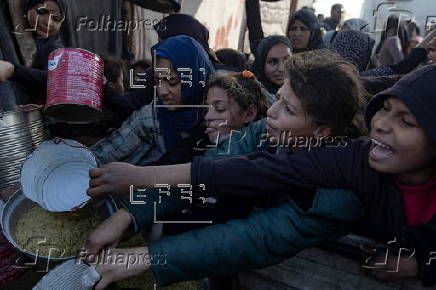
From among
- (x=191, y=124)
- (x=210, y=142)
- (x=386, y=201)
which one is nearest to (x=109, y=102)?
(x=191, y=124)

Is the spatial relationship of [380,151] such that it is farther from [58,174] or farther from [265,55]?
[265,55]

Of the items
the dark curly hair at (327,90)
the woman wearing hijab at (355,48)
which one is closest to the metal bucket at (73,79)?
the dark curly hair at (327,90)

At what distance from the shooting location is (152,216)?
148 cm

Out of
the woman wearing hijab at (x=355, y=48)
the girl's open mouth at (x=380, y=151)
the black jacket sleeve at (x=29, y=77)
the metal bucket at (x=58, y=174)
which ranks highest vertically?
the woman wearing hijab at (x=355, y=48)

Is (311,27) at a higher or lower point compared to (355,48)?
higher

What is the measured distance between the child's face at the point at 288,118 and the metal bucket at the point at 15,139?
1.29m

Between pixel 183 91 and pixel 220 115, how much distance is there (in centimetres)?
38

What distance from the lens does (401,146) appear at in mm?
1140

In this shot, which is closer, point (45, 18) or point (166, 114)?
point (166, 114)

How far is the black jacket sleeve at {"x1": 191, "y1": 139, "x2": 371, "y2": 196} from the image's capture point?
122 cm

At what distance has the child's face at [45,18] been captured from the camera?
2.56 m

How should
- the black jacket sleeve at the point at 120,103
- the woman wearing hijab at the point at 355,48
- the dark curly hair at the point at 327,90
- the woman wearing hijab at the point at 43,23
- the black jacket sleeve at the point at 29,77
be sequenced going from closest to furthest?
the dark curly hair at the point at 327,90 → the black jacket sleeve at the point at 29,77 → the black jacket sleeve at the point at 120,103 → the woman wearing hijab at the point at 43,23 → the woman wearing hijab at the point at 355,48

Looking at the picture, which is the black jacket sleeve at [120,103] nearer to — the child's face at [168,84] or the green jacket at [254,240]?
the child's face at [168,84]

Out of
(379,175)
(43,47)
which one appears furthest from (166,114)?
(379,175)
